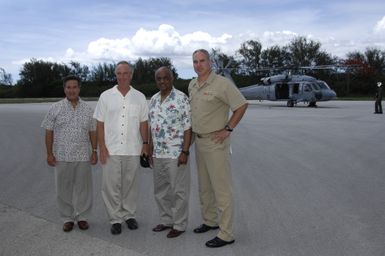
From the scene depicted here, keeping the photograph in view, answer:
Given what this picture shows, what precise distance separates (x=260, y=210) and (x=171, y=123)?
5.77ft

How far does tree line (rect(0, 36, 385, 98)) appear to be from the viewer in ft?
207

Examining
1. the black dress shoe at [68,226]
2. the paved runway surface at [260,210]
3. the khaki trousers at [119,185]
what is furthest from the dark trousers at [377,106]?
the black dress shoe at [68,226]

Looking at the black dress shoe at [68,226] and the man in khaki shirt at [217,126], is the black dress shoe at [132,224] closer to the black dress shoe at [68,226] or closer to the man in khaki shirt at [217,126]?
the black dress shoe at [68,226]

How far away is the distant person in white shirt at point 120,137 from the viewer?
5004mm

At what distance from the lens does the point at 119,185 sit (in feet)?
16.8

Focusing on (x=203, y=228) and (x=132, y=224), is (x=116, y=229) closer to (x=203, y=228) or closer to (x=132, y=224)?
(x=132, y=224)

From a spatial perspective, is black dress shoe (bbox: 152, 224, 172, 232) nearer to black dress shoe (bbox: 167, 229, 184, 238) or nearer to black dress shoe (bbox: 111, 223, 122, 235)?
black dress shoe (bbox: 167, 229, 184, 238)

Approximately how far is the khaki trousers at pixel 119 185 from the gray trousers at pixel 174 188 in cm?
27

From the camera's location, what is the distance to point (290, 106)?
32.7m

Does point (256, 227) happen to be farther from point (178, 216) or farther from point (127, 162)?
point (127, 162)

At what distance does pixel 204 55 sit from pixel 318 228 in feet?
7.16

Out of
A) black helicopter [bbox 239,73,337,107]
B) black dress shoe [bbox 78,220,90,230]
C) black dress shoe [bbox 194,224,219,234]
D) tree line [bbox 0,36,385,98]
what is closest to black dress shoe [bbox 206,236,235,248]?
black dress shoe [bbox 194,224,219,234]

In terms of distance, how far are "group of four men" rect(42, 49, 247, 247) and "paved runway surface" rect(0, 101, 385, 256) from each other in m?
0.22

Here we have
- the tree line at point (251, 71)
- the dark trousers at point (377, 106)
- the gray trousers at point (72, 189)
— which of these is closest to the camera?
the gray trousers at point (72, 189)
